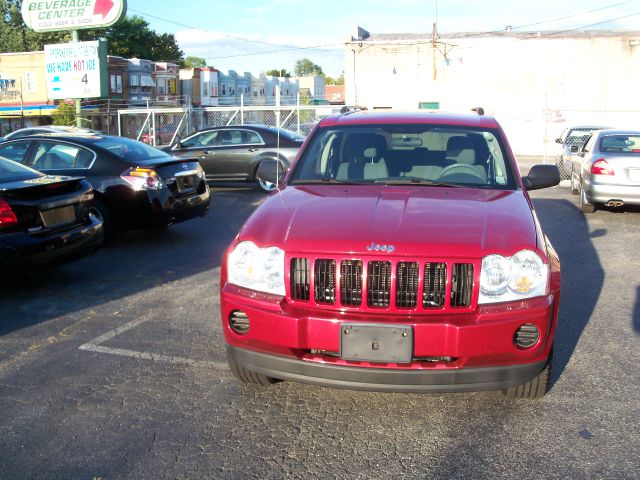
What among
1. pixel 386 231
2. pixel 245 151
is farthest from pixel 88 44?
pixel 386 231

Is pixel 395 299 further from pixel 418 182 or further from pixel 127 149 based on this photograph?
pixel 127 149

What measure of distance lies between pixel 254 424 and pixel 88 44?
21198mm

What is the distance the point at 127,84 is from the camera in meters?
57.5

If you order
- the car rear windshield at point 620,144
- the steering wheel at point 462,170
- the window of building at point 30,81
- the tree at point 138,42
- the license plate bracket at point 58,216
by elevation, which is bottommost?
the license plate bracket at point 58,216

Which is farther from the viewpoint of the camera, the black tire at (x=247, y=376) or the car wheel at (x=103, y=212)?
Result: the car wheel at (x=103, y=212)

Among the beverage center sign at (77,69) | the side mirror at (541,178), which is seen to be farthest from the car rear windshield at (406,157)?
the beverage center sign at (77,69)

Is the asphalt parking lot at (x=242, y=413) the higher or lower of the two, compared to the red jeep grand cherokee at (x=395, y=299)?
lower

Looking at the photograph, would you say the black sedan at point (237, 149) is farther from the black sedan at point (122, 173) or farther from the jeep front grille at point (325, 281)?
the jeep front grille at point (325, 281)

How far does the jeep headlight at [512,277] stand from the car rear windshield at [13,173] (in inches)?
199

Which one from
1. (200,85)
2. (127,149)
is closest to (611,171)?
(127,149)

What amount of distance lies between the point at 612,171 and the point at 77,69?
18.0 meters

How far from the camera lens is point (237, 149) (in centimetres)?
1585

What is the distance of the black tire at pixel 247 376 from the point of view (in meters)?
4.19

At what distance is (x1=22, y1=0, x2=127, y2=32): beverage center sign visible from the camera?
69.1 ft
